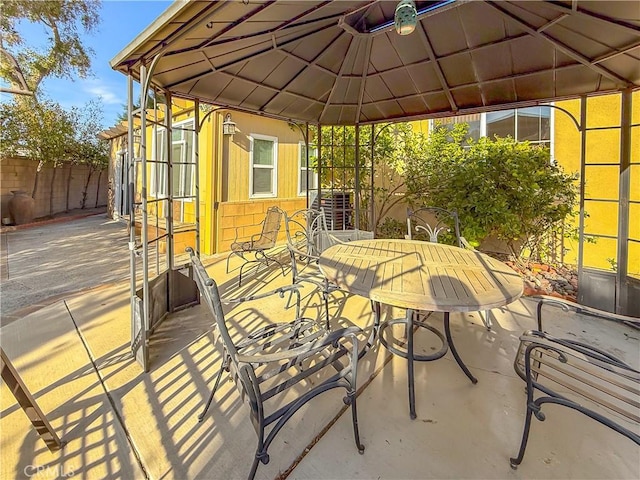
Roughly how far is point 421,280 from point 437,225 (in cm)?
379

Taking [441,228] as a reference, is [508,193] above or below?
above

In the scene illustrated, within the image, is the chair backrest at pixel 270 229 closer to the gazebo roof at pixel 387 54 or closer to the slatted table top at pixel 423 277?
the gazebo roof at pixel 387 54

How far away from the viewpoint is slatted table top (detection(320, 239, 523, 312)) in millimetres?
1859

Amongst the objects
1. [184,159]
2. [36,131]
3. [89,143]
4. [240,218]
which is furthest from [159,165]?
[89,143]

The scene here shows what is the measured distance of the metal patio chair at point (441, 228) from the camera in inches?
138

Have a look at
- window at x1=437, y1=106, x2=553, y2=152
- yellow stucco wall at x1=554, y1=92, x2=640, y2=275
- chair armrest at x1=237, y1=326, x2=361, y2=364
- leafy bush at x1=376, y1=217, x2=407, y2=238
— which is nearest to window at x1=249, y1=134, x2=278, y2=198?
leafy bush at x1=376, y1=217, x2=407, y2=238

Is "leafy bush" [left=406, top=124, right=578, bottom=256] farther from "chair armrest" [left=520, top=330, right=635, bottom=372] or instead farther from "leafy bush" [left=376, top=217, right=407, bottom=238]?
"chair armrest" [left=520, top=330, right=635, bottom=372]

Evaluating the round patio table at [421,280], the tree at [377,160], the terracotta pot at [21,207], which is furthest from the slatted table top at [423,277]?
the terracotta pot at [21,207]

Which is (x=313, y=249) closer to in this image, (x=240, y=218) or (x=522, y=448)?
(x=522, y=448)

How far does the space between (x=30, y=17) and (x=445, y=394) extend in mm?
13615

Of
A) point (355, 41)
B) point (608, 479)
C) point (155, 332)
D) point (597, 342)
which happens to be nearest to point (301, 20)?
point (355, 41)

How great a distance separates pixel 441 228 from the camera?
4344 millimetres

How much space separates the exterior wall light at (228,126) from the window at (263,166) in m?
0.65

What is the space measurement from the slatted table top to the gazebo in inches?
62.1
